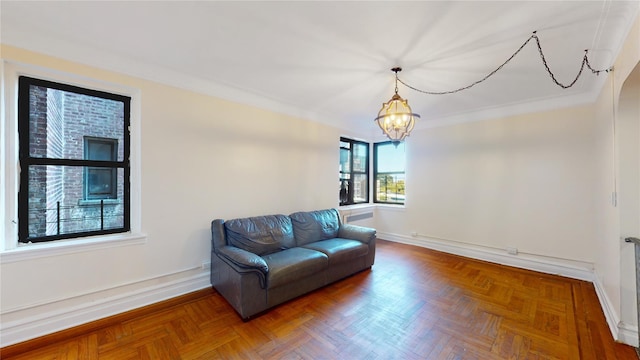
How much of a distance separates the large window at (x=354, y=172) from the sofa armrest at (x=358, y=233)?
1392mm

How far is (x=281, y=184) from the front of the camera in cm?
383

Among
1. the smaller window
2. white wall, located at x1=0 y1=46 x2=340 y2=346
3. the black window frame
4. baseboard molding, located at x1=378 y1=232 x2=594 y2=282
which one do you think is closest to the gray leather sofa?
white wall, located at x1=0 y1=46 x2=340 y2=346

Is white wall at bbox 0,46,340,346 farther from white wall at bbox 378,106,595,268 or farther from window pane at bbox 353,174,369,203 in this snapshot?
white wall at bbox 378,106,595,268

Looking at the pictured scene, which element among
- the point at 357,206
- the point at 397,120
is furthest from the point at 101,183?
the point at 357,206

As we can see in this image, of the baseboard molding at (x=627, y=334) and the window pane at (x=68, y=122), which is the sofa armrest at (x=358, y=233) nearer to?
the baseboard molding at (x=627, y=334)

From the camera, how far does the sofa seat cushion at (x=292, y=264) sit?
2.50 metres

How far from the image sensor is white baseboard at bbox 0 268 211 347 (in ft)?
6.57

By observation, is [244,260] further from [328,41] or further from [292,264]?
[328,41]

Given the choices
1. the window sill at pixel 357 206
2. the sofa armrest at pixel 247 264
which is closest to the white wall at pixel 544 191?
the window sill at pixel 357 206

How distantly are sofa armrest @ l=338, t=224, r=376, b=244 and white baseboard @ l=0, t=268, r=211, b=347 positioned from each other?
81.3 inches

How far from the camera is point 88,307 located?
7.48 ft

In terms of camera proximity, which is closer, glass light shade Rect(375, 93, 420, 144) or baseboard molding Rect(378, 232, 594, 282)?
glass light shade Rect(375, 93, 420, 144)

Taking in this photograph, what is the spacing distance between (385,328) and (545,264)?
2972 mm

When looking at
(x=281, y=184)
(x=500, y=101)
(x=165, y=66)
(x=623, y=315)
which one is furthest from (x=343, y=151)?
(x=623, y=315)
